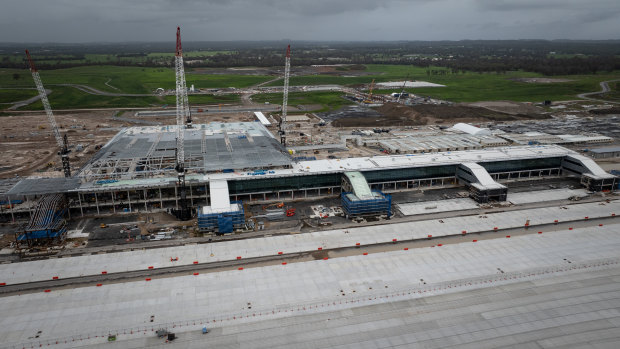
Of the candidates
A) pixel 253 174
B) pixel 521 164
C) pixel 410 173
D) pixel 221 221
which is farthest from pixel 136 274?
pixel 521 164

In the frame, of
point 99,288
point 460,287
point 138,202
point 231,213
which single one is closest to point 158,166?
point 138,202

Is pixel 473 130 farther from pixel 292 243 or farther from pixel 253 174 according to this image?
pixel 292 243

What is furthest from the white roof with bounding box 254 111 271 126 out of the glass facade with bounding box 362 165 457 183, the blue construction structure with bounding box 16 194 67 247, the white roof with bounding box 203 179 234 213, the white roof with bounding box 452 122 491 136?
A: the blue construction structure with bounding box 16 194 67 247

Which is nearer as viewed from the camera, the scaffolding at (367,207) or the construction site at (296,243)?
the construction site at (296,243)

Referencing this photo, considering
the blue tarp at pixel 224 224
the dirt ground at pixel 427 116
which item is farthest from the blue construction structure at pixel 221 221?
the dirt ground at pixel 427 116

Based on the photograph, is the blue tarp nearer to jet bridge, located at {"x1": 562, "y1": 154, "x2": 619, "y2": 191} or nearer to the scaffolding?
the scaffolding

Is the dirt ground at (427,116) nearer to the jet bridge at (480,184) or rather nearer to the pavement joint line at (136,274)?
the jet bridge at (480,184)
